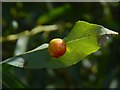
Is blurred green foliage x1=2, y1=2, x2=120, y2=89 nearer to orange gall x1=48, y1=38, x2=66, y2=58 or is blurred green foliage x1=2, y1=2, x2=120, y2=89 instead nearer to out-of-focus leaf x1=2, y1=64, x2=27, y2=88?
out-of-focus leaf x1=2, y1=64, x2=27, y2=88

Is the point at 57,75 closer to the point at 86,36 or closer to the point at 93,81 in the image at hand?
the point at 93,81

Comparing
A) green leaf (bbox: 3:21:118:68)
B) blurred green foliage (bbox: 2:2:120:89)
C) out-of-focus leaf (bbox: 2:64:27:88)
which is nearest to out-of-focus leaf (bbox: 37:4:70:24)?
blurred green foliage (bbox: 2:2:120:89)

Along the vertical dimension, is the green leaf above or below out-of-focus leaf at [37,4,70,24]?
above

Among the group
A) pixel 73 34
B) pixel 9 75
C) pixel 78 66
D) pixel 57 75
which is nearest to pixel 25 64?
pixel 73 34

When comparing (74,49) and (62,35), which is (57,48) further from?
(62,35)

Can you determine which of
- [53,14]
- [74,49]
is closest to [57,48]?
[74,49]
